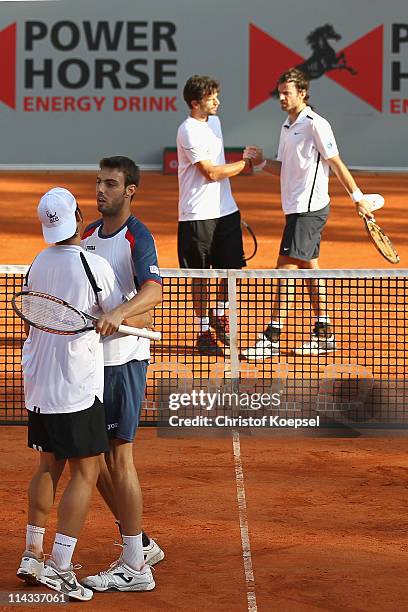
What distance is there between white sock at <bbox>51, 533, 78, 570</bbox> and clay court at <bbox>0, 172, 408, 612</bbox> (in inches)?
8.7

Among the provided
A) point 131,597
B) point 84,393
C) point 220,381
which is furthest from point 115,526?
point 220,381

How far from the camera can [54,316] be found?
4.71 m

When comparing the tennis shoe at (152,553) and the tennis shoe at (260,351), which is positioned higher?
the tennis shoe at (260,351)

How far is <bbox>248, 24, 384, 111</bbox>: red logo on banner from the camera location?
22125 mm

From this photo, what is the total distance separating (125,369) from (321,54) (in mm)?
17912

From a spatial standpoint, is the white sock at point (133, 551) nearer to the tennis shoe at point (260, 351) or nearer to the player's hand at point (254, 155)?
the tennis shoe at point (260, 351)

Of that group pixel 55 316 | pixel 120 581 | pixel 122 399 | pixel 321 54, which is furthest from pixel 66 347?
pixel 321 54

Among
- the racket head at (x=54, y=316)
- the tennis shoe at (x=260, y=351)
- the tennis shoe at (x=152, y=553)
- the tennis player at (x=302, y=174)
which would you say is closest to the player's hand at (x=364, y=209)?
the tennis player at (x=302, y=174)

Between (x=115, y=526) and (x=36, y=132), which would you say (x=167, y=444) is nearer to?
(x=115, y=526)

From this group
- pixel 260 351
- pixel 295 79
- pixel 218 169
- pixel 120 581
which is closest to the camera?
pixel 120 581

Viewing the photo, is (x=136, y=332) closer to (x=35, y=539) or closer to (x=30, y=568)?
(x=35, y=539)

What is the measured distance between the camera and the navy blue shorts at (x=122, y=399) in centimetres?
501

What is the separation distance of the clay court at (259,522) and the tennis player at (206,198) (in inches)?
74.3

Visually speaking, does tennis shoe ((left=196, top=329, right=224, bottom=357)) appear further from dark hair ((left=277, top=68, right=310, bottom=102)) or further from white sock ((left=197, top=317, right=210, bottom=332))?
dark hair ((left=277, top=68, right=310, bottom=102))
